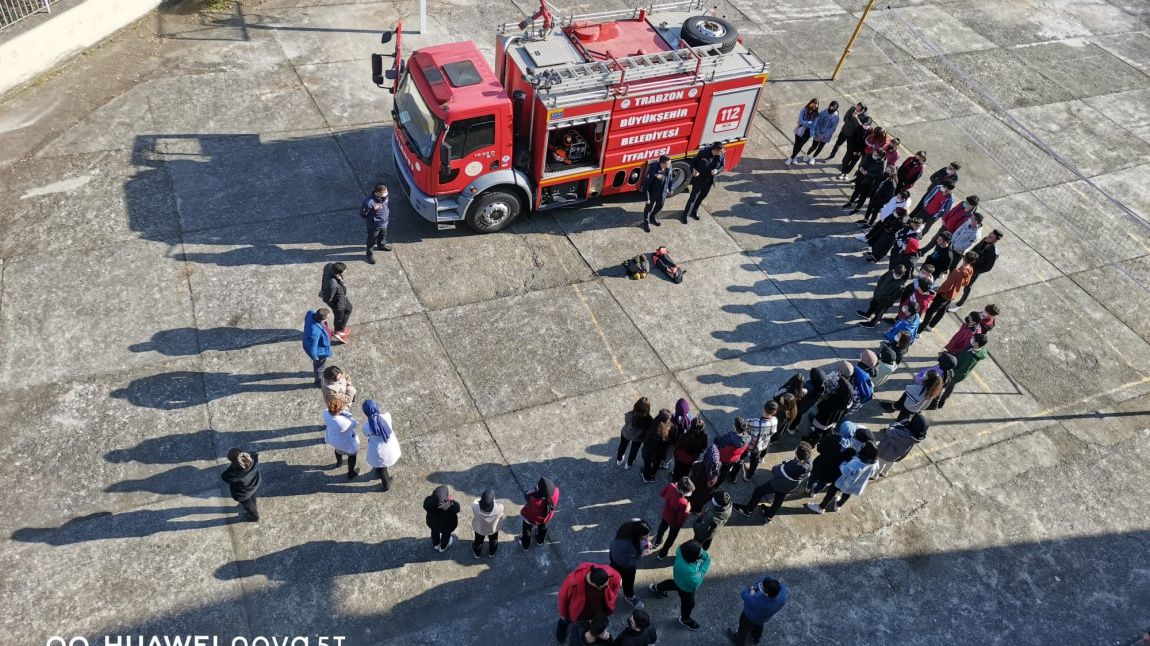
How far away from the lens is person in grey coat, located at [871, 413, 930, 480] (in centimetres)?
965

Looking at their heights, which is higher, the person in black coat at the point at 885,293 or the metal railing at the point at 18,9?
the metal railing at the point at 18,9

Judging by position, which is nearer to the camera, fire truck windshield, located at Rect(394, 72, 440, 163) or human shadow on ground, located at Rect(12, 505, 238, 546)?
human shadow on ground, located at Rect(12, 505, 238, 546)

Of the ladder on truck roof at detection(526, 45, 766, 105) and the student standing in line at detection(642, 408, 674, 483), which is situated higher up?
the ladder on truck roof at detection(526, 45, 766, 105)

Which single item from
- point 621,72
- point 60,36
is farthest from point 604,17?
point 60,36

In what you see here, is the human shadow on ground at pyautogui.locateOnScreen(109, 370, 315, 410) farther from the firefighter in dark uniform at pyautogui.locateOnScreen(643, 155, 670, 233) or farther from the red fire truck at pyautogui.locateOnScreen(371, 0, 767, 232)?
the firefighter in dark uniform at pyautogui.locateOnScreen(643, 155, 670, 233)

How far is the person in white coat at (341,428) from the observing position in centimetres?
904

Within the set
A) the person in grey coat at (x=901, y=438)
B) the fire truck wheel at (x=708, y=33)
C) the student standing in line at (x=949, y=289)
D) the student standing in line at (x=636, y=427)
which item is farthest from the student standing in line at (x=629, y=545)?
the fire truck wheel at (x=708, y=33)

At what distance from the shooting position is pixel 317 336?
397 inches

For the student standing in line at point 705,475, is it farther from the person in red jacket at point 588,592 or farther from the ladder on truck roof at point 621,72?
the ladder on truck roof at point 621,72

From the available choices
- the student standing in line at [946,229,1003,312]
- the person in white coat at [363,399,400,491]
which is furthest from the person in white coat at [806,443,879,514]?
the person in white coat at [363,399,400,491]

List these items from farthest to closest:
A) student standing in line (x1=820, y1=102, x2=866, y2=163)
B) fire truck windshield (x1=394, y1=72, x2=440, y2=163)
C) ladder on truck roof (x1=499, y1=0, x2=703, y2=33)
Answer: student standing in line (x1=820, y1=102, x2=866, y2=163)
ladder on truck roof (x1=499, y1=0, x2=703, y2=33)
fire truck windshield (x1=394, y1=72, x2=440, y2=163)

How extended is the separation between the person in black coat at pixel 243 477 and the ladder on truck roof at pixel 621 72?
6.90 meters

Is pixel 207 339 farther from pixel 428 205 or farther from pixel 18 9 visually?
pixel 18 9

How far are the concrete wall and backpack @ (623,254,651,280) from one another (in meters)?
12.2
